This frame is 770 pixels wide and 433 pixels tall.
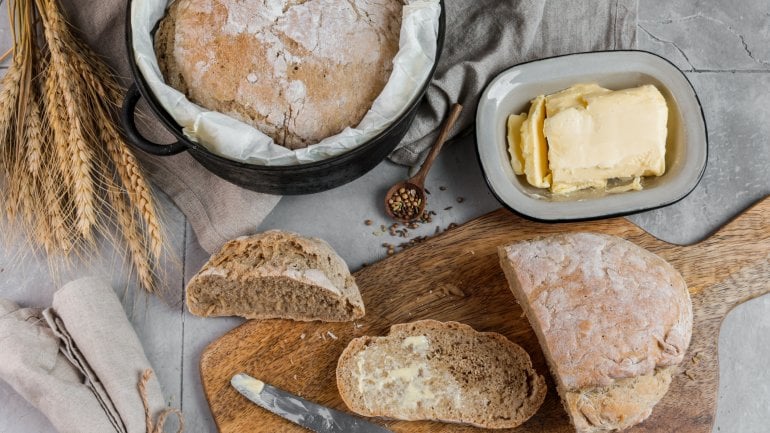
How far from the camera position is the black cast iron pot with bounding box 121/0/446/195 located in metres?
2.42

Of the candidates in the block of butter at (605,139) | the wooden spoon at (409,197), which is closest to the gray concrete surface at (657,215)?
the wooden spoon at (409,197)

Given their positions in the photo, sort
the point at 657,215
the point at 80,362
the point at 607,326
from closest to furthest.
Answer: the point at 607,326, the point at 80,362, the point at 657,215

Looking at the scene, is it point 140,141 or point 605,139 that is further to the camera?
point 605,139

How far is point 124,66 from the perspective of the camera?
3.08 meters

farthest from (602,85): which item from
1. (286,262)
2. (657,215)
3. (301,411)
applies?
(301,411)

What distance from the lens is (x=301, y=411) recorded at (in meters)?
2.88

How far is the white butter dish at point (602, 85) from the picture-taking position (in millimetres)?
2914

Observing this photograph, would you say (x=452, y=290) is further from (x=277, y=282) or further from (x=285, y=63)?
(x=285, y=63)

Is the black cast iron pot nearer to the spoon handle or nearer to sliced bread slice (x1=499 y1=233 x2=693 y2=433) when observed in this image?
the spoon handle

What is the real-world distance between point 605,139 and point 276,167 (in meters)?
1.35

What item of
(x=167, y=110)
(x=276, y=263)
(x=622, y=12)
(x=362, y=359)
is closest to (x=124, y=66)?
(x=167, y=110)

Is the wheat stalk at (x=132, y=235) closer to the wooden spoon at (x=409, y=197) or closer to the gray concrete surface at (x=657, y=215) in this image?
the gray concrete surface at (x=657, y=215)

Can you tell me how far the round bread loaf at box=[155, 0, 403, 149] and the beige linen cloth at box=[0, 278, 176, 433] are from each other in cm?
104

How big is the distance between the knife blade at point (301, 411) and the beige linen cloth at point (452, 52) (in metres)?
0.61
